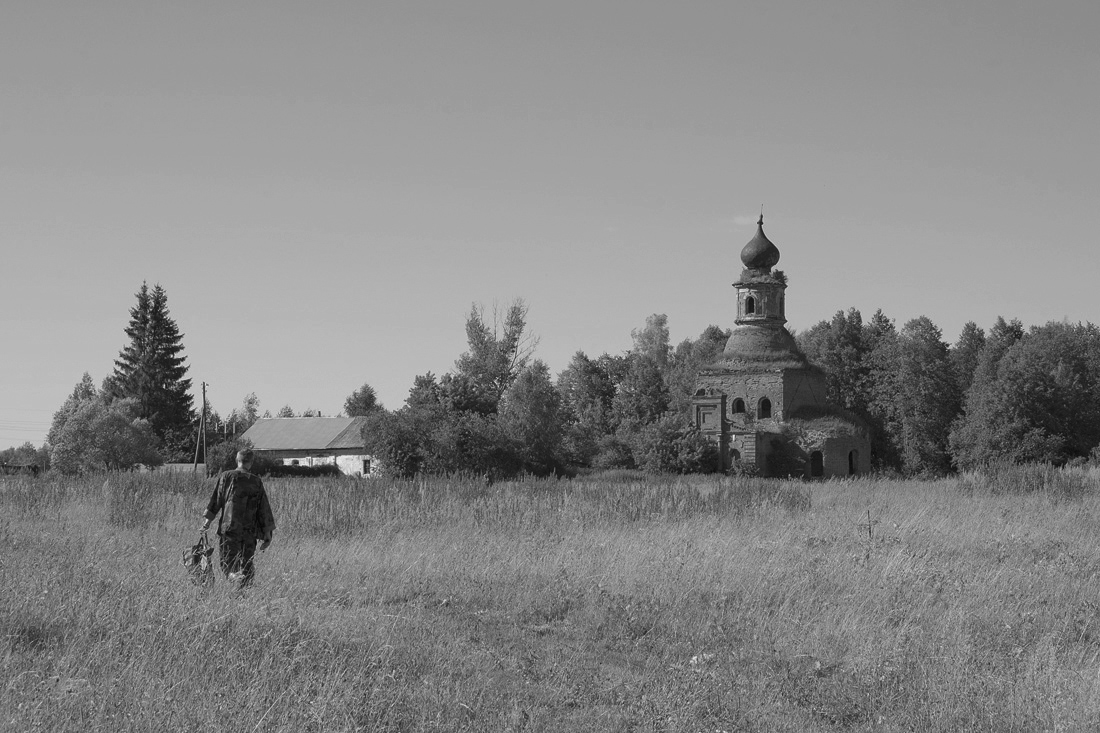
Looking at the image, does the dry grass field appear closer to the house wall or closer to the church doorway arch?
the church doorway arch

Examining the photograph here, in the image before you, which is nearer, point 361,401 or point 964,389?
point 964,389

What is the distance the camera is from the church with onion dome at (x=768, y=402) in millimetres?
51500

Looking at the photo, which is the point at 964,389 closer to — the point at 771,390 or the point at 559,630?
the point at 771,390

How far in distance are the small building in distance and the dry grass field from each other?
162 feet

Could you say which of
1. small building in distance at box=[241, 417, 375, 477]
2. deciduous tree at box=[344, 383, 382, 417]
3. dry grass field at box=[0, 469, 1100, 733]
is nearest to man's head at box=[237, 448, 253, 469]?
dry grass field at box=[0, 469, 1100, 733]

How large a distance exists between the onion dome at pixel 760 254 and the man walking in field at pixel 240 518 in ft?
160

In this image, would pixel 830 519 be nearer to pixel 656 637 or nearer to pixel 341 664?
pixel 656 637

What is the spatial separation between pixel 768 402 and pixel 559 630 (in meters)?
45.9

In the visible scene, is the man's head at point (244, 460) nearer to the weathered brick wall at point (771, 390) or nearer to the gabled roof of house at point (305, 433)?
the weathered brick wall at point (771, 390)

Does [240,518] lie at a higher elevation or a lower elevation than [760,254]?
lower

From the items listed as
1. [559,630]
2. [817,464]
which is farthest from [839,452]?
[559,630]

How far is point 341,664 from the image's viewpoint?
7.48 metres

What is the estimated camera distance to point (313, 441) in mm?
67875

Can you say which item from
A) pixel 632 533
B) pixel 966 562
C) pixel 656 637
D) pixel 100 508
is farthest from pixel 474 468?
pixel 656 637
